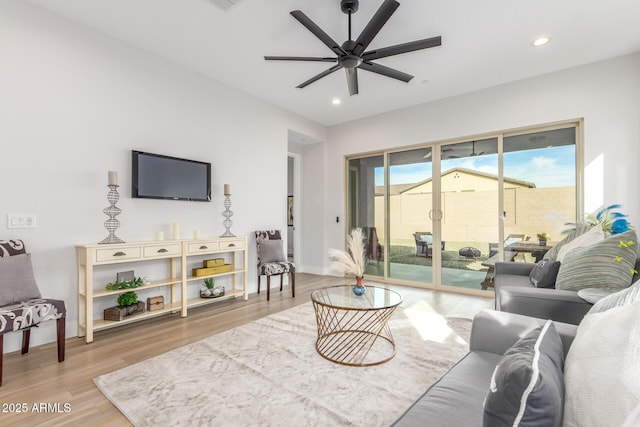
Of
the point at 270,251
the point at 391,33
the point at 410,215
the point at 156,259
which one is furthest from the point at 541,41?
the point at 156,259

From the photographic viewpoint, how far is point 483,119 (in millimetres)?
4270

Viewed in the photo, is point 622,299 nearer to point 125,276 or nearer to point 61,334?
point 61,334

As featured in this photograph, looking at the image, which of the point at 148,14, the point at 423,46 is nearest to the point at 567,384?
the point at 423,46

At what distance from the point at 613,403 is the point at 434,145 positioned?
14.9 ft

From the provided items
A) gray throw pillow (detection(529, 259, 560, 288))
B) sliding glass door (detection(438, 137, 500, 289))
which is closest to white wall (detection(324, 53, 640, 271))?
sliding glass door (detection(438, 137, 500, 289))

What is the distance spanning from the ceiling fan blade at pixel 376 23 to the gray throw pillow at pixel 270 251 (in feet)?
8.81

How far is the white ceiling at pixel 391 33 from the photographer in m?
2.62

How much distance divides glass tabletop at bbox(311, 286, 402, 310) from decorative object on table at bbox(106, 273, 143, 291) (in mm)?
1815

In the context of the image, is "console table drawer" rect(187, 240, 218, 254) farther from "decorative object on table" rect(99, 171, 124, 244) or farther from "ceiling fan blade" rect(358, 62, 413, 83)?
"ceiling fan blade" rect(358, 62, 413, 83)

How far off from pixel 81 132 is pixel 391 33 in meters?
3.11

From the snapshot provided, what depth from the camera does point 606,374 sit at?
70 cm

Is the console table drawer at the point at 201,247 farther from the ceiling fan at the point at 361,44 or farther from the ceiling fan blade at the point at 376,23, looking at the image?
the ceiling fan blade at the point at 376,23

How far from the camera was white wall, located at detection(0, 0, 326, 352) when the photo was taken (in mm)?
2535

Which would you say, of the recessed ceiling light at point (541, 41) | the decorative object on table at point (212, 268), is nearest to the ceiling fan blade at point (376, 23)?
the recessed ceiling light at point (541, 41)
